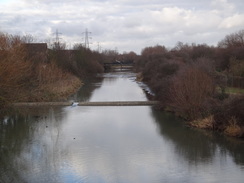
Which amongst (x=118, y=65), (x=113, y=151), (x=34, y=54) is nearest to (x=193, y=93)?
(x=113, y=151)

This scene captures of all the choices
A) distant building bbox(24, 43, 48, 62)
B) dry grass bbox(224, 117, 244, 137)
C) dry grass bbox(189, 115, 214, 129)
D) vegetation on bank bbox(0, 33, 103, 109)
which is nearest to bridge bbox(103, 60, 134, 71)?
vegetation on bank bbox(0, 33, 103, 109)

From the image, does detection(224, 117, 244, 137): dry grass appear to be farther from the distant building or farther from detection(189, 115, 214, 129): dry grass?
the distant building

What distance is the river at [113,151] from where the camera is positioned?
1182 centimetres

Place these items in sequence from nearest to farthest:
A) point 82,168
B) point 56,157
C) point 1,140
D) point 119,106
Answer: point 82,168 → point 56,157 → point 1,140 → point 119,106

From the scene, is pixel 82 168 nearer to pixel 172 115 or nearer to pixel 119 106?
pixel 172 115

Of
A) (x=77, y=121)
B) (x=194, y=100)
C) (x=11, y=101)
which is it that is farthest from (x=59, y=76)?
(x=11, y=101)

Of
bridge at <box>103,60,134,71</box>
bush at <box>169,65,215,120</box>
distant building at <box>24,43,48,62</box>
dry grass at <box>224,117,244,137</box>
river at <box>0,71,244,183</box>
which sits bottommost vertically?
river at <box>0,71,244,183</box>

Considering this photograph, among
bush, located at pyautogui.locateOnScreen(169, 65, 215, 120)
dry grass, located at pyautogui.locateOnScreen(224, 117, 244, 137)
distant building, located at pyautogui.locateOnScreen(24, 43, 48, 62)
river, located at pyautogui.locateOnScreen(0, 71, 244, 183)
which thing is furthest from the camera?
distant building, located at pyautogui.locateOnScreen(24, 43, 48, 62)

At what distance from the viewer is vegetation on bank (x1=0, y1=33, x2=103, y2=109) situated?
47.4 ft

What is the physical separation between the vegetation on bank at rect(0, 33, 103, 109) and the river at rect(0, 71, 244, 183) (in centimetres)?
154

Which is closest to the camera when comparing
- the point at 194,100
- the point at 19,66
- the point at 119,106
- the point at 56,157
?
the point at 56,157

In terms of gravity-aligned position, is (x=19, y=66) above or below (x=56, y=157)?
above

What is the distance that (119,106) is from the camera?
88.4 ft

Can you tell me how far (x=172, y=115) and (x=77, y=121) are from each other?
6016 millimetres
